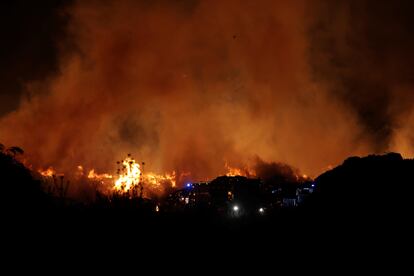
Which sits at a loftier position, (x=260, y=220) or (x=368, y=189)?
(x=368, y=189)

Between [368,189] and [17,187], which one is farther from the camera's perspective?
[17,187]

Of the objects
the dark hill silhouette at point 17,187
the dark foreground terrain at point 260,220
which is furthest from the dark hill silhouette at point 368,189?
the dark hill silhouette at point 17,187

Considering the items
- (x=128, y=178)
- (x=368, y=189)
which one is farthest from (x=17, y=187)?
(x=368, y=189)

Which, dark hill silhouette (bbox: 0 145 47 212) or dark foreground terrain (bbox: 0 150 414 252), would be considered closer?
dark foreground terrain (bbox: 0 150 414 252)

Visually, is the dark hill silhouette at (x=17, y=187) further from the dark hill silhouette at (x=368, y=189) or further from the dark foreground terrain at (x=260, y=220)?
the dark hill silhouette at (x=368, y=189)

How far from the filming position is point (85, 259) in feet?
19.1

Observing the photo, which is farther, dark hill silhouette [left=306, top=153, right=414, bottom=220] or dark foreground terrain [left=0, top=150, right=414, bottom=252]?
dark hill silhouette [left=306, top=153, right=414, bottom=220]

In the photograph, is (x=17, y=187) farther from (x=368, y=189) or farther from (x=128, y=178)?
(x=368, y=189)

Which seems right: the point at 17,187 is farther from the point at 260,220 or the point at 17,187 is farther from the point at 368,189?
the point at 368,189

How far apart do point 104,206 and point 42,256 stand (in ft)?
7.17

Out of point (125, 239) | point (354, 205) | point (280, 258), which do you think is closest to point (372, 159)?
point (354, 205)

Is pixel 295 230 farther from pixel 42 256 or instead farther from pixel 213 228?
pixel 42 256

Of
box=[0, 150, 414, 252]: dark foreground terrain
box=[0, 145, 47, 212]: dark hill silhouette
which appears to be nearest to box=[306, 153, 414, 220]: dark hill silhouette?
box=[0, 150, 414, 252]: dark foreground terrain

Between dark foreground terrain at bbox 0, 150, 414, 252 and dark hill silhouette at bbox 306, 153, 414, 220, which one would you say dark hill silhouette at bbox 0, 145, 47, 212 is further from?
dark hill silhouette at bbox 306, 153, 414, 220
